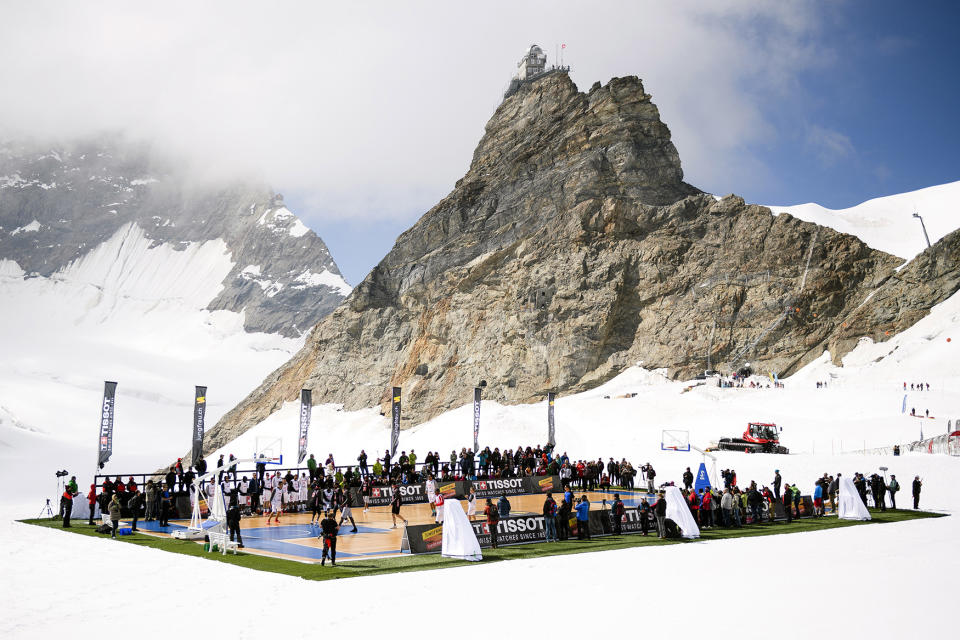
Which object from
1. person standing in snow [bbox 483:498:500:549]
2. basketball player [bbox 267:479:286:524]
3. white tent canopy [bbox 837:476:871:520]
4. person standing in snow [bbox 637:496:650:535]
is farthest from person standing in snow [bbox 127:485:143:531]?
white tent canopy [bbox 837:476:871:520]

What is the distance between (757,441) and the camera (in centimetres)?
4309

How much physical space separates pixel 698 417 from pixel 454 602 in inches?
1634

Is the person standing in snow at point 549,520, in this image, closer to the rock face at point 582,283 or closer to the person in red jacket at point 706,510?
the person in red jacket at point 706,510

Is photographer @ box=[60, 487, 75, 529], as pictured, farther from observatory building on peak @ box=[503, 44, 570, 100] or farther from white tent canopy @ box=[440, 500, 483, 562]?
observatory building on peak @ box=[503, 44, 570, 100]

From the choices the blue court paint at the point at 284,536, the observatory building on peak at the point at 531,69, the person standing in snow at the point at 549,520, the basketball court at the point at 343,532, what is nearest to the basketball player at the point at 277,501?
the basketball court at the point at 343,532

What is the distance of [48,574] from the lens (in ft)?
54.6

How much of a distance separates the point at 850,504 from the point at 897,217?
112631 mm

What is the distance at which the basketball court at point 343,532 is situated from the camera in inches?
813

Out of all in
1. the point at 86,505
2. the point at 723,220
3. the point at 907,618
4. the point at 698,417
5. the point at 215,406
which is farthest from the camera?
the point at 215,406

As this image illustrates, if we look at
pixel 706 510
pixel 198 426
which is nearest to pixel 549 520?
pixel 706 510

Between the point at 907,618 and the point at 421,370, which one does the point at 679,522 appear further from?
the point at 421,370

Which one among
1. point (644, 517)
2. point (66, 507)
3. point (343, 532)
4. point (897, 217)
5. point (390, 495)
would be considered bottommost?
point (343, 532)

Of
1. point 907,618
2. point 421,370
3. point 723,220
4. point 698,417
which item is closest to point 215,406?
point 421,370

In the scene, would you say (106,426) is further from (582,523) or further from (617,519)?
(617,519)
